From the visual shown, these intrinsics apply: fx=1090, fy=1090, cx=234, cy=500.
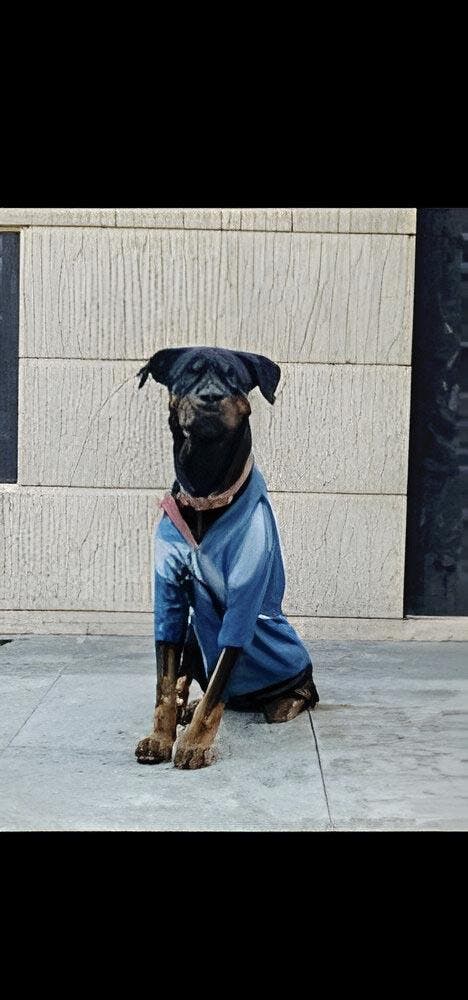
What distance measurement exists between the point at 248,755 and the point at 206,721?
1.12ft

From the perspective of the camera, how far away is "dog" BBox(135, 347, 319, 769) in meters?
4.05

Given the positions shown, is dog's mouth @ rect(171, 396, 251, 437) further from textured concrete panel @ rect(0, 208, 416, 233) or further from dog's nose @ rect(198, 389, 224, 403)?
textured concrete panel @ rect(0, 208, 416, 233)

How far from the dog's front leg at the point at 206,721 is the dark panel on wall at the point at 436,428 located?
294cm

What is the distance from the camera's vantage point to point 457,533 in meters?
6.91

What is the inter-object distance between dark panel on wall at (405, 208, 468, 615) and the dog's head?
290 cm

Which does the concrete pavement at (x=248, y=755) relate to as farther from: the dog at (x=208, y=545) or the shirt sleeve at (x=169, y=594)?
the shirt sleeve at (x=169, y=594)

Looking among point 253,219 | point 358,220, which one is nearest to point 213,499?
point 253,219

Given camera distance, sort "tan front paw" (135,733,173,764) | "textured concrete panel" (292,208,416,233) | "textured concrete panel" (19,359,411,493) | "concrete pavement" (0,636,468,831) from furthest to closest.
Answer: "textured concrete panel" (19,359,411,493) → "textured concrete panel" (292,208,416,233) → "tan front paw" (135,733,173,764) → "concrete pavement" (0,636,468,831)

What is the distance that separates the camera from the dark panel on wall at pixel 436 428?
22.0 feet

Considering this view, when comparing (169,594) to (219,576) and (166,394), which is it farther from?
(166,394)

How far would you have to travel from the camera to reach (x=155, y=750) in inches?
169

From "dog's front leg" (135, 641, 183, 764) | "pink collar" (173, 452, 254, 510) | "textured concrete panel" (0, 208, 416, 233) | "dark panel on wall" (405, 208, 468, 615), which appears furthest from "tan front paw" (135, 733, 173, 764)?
"textured concrete panel" (0, 208, 416, 233)

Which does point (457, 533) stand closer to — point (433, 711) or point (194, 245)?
point (433, 711)

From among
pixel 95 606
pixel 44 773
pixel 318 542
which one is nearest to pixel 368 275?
pixel 318 542
